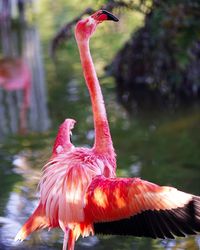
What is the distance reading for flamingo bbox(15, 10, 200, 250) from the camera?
107 inches

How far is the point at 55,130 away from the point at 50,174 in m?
3.49

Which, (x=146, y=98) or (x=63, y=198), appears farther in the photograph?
(x=146, y=98)

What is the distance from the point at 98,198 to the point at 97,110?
526mm

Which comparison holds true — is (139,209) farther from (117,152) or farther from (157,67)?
(157,67)

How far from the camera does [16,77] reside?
805 cm

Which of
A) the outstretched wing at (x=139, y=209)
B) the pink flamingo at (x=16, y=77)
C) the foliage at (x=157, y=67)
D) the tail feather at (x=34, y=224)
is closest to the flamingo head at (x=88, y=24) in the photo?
the outstretched wing at (x=139, y=209)

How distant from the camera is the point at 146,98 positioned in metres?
7.96

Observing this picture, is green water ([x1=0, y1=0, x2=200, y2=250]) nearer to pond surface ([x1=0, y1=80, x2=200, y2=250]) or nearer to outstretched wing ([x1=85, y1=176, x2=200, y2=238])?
pond surface ([x1=0, y1=80, x2=200, y2=250])

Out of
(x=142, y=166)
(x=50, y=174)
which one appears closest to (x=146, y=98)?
(x=142, y=166)

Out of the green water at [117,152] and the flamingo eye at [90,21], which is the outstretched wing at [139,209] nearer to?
the flamingo eye at [90,21]

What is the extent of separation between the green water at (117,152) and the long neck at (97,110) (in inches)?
30.3

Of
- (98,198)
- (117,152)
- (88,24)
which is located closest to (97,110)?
(88,24)

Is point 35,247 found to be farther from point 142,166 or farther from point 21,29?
point 21,29

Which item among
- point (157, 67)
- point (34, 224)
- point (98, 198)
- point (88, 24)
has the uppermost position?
point (157, 67)
